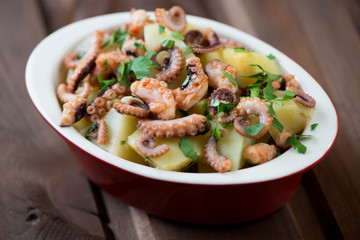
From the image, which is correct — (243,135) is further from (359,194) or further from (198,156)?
(359,194)

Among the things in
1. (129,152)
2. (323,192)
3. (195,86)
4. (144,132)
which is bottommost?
(323,192)

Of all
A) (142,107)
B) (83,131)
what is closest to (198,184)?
(142,107)

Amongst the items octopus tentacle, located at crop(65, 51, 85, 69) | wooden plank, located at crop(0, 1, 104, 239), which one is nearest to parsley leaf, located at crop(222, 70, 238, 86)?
octopus tentacle, located at crop(65, 51, 85, 69)

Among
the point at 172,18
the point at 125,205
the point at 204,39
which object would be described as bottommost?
the point at 125,205

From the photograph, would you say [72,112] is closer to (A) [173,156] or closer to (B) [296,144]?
(A) [173,156]

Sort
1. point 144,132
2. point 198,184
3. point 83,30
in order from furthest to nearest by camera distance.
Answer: point 83,30 → point 144,132 → point 198,184

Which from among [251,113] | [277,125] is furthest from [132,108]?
[277,125]
